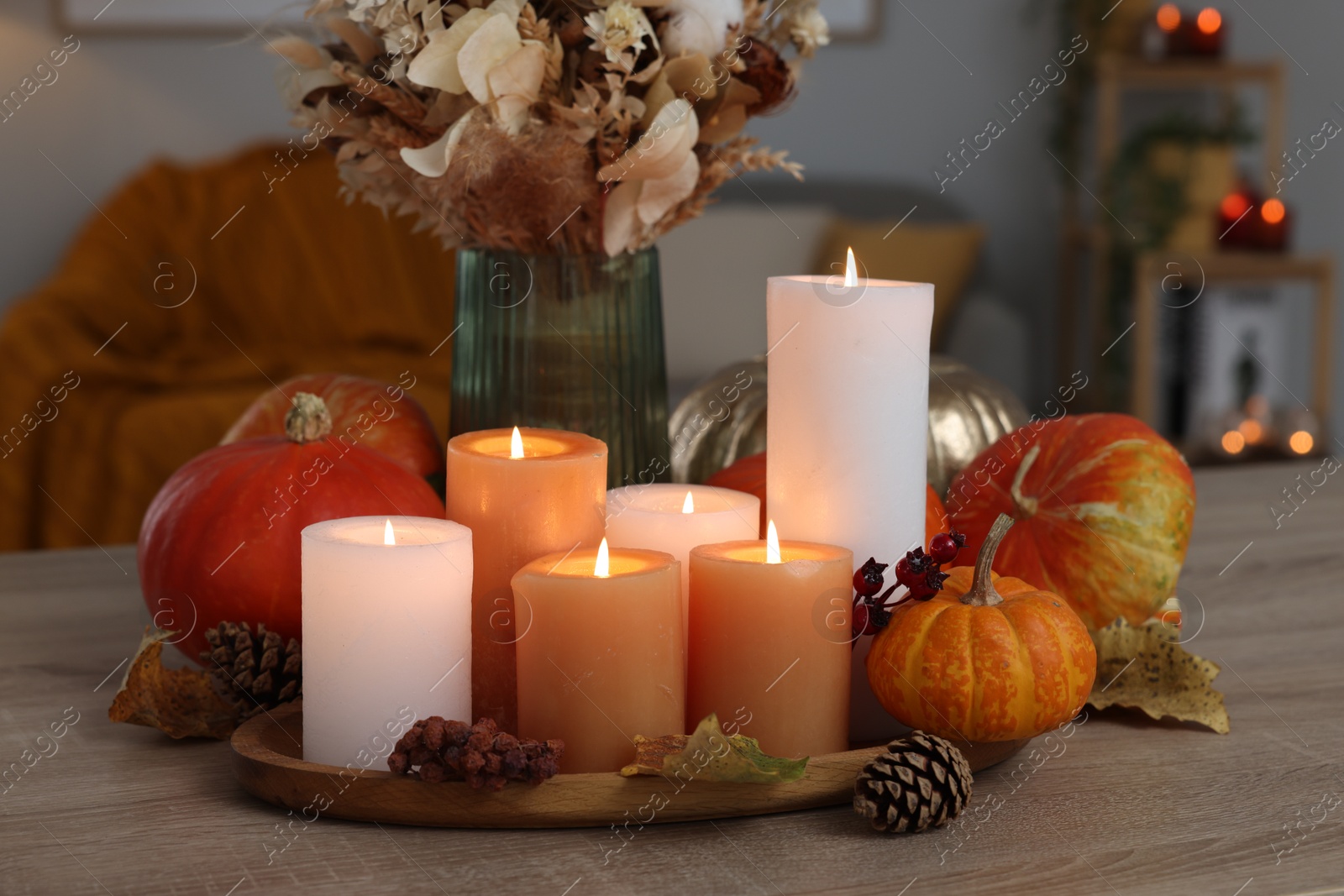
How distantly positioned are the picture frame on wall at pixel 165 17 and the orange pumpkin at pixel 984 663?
289cm

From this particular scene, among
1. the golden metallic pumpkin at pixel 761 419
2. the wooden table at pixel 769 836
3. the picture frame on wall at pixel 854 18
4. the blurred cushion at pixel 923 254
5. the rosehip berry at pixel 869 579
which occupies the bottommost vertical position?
the wooden table at pixel 769 836

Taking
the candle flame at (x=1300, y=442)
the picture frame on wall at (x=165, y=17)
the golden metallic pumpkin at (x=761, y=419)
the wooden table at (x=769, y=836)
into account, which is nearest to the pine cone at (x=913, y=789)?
the wooden table at (x=769, y=836)

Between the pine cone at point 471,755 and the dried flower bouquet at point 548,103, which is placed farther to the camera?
the dried flower bouquet at point 548,103

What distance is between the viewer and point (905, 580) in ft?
2.10

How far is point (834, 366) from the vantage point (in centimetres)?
67

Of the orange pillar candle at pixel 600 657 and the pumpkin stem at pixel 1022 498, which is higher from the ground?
the pumpkin stem at pixel 1022 498

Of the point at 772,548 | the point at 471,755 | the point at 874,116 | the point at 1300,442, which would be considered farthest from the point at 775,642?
the point at 874,116

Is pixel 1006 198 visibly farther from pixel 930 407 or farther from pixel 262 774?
pixel 262 774

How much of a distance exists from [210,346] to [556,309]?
239 centimetres

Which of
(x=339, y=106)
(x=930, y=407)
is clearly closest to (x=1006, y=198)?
(x=930, y=407)

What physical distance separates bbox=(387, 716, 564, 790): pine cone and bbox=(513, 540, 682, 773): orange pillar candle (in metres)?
0.03

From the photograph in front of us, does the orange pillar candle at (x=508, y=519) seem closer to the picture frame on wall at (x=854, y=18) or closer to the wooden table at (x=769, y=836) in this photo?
the wooden table at (x=769, y=836)

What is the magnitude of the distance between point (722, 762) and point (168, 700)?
31cm

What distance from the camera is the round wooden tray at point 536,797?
58cm
